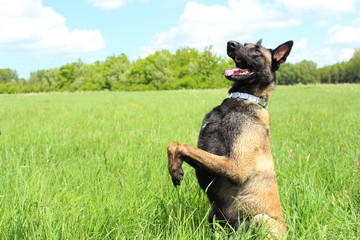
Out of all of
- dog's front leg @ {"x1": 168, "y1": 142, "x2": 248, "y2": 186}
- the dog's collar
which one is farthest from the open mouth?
dog's front leg @ {"x1": 168, "y1": 142, "x2": 248, "y2": 186}

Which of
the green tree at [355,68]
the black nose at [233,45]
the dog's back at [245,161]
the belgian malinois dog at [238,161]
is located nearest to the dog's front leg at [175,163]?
the belgian malinois dog at [238,161]

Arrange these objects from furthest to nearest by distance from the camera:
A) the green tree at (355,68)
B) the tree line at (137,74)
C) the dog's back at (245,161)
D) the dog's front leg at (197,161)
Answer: the green tree at (355,68) → the tree line at (137,74) → the dog's back at (245,161) → the dog's front leg at (197,161)

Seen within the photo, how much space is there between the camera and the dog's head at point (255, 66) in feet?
9.67

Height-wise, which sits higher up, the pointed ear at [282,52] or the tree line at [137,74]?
the tree line at [137,74]

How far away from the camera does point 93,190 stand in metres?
3.26

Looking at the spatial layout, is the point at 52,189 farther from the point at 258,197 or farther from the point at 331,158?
the point at 331,158

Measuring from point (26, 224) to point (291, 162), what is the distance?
341 cm

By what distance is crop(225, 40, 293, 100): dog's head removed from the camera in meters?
2.95

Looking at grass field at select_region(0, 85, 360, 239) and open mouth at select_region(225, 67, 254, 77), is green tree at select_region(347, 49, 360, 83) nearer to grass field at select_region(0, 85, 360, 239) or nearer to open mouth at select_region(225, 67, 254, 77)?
grass field at select_region(0, 85, 360, 239)

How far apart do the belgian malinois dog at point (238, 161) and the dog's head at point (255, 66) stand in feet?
0.04

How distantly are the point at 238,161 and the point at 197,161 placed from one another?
0.35 m

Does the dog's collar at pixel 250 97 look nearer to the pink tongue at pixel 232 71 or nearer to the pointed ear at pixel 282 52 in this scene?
the pink tongue at pixel 232 71

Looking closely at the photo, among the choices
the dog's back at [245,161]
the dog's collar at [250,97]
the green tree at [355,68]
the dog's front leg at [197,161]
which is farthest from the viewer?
the green tree at [355,68]

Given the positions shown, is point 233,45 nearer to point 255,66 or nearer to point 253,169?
point 255,66
